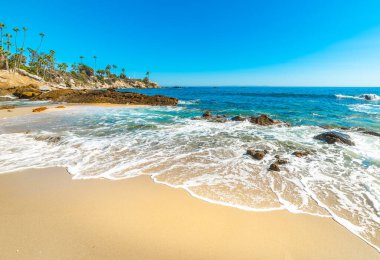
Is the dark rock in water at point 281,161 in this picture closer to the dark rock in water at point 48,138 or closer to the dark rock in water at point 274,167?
the dark rock in water at point 274,167

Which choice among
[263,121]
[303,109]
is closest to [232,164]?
[263,121]

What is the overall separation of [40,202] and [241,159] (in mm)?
6341

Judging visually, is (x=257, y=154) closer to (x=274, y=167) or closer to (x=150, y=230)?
(x=274, y=167)

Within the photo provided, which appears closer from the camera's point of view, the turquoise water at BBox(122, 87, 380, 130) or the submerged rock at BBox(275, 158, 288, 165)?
the submerged rock at BBox(275, 158, 288, 165)

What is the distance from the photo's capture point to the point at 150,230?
3.78m

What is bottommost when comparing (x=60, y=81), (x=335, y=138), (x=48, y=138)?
(x=335, y=138)

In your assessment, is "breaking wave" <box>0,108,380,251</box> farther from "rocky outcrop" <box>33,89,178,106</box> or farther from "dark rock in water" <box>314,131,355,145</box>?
"rocky outcrop" <box>33,89,178,106</box>

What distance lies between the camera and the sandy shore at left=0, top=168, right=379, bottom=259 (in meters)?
3.31

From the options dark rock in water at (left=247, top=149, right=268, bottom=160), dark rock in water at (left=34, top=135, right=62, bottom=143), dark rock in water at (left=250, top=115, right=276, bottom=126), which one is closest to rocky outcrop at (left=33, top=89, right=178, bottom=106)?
dark rock in water at (left=250, top=115, right=276, bottom=126)

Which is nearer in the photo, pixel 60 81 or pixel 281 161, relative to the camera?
pixel 281 161

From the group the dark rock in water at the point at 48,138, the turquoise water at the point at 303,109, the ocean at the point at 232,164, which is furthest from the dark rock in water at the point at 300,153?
the dark rock in water at the point at 48,138

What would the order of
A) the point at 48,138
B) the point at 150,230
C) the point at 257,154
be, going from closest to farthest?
the point at 150,230, the point at 257,154, the point at 48,138

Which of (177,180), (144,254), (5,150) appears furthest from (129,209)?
(5,150)

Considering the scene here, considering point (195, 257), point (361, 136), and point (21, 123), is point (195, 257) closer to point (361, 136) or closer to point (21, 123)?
point (361, 136)
